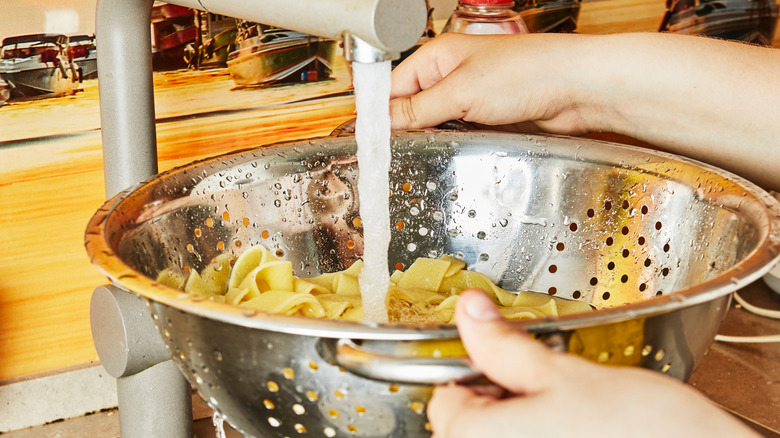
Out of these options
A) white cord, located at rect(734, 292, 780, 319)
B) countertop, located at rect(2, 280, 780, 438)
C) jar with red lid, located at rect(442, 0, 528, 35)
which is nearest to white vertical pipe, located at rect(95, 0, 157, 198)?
countertop, located at rect(2, 280, 780, 438)

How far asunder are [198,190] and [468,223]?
24 centimetres

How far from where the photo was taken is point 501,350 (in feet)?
1.05

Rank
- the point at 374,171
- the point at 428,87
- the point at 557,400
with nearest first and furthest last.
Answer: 1. the point at 557,400
2. the point at 374,171
3. the point at 428,87

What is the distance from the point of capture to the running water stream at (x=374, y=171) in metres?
0.45

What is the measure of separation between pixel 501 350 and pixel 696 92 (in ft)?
1.49

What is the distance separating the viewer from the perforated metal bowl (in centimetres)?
35

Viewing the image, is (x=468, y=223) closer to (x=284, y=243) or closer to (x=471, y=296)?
(x=284, y=243)

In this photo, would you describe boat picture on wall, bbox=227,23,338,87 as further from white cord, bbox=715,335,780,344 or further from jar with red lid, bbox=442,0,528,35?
white cord, bbox=715,335,780,344

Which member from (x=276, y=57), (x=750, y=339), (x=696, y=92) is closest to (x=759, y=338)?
(x=750, y=339)

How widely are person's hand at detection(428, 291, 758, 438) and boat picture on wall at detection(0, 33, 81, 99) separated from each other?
62cm

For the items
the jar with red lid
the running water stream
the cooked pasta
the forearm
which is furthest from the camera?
the jar with red lid

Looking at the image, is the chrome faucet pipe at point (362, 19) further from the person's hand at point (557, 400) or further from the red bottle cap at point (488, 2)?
the red bottle cap at point (488, 2)

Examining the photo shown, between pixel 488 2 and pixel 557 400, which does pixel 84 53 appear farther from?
pixel 557 400

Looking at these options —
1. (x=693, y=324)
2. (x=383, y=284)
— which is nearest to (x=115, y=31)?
(x=383, y=284)
